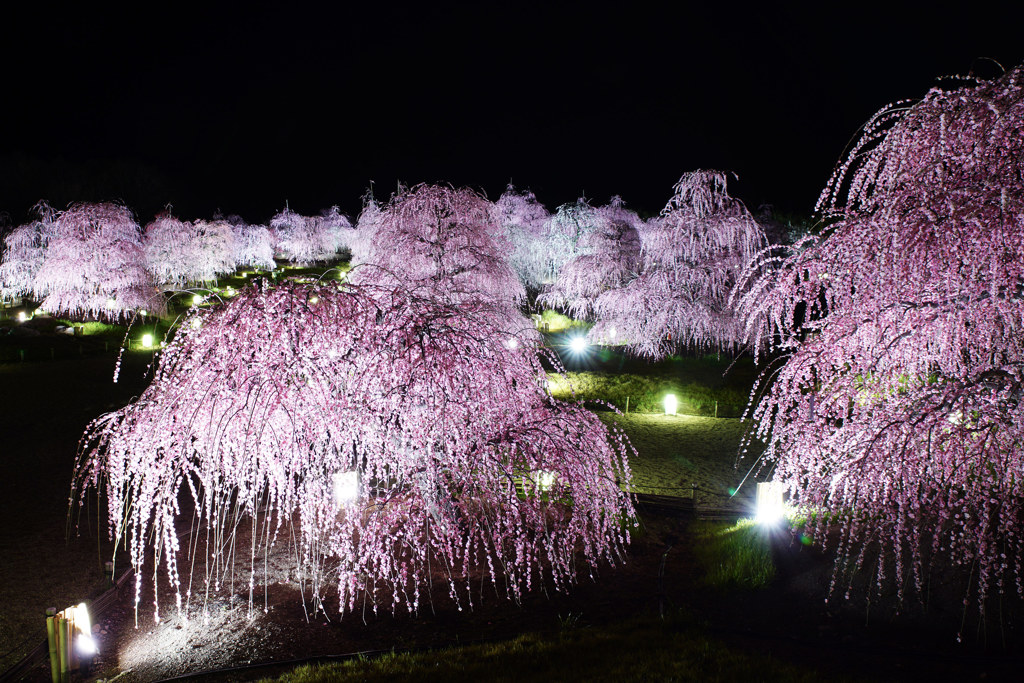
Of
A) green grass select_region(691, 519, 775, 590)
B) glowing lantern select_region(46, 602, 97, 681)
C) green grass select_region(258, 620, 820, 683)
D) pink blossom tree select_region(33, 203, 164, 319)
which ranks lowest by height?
green grass select_region(258, 620, 820, 683)

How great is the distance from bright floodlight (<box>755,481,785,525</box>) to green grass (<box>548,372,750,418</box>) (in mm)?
6836

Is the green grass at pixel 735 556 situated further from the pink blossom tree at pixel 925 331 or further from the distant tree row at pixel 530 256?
the distant tree row at pixel 530 256

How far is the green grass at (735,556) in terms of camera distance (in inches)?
284

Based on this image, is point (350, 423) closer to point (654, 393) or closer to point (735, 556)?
point (735, 556)

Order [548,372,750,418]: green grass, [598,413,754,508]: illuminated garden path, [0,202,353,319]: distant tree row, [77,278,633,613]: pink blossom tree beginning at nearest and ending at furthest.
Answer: [77,278,633,613]: pink blossom tree
[598,413,754,508]: illuminated garden path
[548,372,750,418]: green grass
[0,202,353,319]: distant tree row

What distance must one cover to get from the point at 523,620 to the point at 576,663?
3.51 ft

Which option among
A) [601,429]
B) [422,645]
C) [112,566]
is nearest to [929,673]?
[601,429]

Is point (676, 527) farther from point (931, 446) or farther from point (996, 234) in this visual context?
point (996, 234)

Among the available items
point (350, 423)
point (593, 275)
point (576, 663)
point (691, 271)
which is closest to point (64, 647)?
point (350, 423)

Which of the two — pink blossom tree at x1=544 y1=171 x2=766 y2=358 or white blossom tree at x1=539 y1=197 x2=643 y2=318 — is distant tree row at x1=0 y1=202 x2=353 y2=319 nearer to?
white blossom tree at x1=539 y1=197 x2=643 y2=318

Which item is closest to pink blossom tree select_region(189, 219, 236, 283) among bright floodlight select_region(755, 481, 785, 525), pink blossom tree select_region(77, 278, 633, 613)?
pink blossom tree select_region(77, 278, 633, 613)

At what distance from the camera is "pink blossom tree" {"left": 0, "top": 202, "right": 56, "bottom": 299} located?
29.9 m

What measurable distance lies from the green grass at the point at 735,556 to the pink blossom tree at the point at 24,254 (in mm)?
33473

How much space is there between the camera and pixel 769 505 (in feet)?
27.9
